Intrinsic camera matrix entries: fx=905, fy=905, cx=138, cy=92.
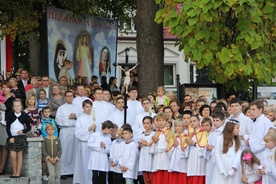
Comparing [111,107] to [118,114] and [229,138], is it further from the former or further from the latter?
[229,138]

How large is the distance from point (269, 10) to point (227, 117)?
4939mm

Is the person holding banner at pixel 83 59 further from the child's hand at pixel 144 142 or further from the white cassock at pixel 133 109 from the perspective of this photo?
the child's hand at pixel 144 142

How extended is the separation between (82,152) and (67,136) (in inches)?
31.6

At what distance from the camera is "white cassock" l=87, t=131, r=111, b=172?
59.5ft

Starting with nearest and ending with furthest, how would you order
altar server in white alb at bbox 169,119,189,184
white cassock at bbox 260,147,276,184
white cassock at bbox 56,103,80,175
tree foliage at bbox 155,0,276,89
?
white cassock at bbox 260,147,276,184 < altar server in white alb at bbox 169,119,189,184 < white cassock at bbox 56,103,80,175 < tree foliage at bbox 155,0,276,89

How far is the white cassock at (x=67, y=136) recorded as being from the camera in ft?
65.1

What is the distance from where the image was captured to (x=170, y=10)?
823 inches

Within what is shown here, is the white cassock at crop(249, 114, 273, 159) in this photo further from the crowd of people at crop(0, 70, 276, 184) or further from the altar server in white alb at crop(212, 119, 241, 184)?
the altar server in white alb at crop(212, 119, 241, 184)

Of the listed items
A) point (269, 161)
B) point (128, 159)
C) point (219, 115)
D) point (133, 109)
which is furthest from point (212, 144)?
point (133, 109)

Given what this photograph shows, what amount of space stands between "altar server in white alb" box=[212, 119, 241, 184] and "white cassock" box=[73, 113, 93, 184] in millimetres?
4432

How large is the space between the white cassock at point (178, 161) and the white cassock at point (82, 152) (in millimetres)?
2673

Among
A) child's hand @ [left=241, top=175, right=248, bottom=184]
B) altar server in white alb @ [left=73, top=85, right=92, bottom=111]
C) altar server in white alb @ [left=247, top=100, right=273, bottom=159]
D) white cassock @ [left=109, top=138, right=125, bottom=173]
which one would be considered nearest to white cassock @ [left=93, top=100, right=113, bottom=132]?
altar server in white alb @ [left=73, top=85, right=92, bottom=111]

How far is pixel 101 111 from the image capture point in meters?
19.7

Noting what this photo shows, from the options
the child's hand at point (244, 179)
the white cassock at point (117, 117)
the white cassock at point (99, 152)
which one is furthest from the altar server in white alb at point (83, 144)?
the child's hand at point (244, 179)
